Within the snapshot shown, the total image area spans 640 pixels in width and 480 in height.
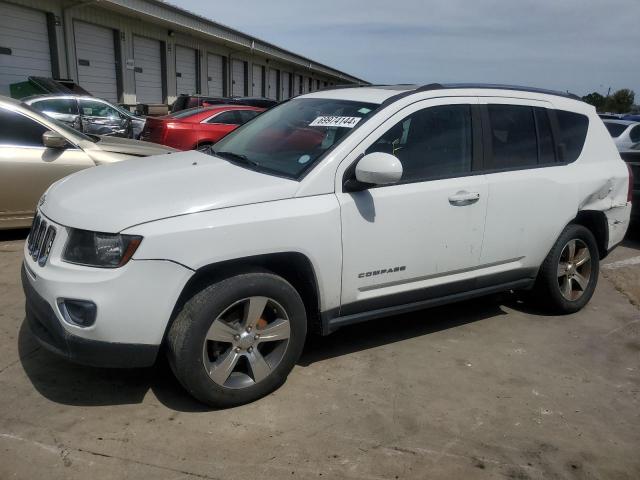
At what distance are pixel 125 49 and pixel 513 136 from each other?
804 inches

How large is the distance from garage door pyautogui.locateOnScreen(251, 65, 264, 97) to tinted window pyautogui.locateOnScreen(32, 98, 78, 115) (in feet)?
74.2

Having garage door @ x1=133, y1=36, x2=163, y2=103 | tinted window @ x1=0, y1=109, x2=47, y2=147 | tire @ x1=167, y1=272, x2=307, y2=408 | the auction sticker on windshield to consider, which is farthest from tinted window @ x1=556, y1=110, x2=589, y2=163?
garage door @ x1=133, y1=36, x2=163, y2=103

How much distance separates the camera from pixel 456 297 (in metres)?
3.86

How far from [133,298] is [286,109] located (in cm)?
214

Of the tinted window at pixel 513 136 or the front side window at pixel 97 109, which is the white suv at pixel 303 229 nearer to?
the tinted window at pixel 513 136

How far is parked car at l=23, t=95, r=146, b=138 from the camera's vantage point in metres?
12.0

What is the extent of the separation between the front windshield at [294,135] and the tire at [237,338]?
0.74m

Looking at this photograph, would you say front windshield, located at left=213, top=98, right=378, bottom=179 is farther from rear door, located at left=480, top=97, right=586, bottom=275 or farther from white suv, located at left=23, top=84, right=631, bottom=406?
rear door, located at left=480, top=97, right=586, bottom=275

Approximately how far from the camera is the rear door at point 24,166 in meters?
5.69

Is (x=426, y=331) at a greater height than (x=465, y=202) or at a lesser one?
lesser

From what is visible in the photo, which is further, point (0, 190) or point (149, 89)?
point (149, 89)

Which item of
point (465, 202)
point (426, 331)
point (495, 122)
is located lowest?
Result: point (426, 331)

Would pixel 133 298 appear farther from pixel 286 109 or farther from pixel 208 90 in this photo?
pixel 208 90

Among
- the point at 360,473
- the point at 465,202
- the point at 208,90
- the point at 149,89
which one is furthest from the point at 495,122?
the point at 208,90
